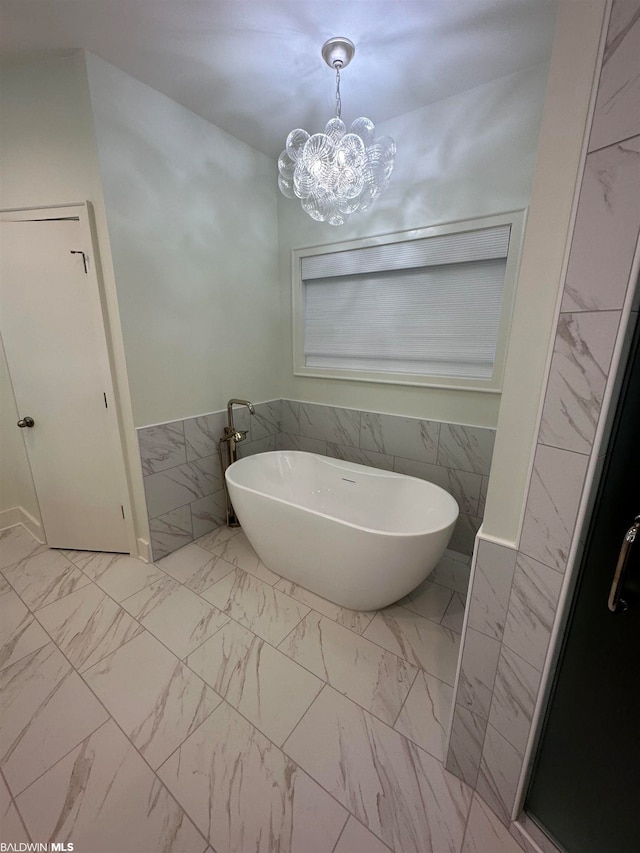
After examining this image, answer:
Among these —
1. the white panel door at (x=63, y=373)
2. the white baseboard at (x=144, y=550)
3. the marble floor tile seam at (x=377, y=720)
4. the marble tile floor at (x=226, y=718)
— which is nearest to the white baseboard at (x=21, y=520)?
the white panel door at (x=63, y=373)

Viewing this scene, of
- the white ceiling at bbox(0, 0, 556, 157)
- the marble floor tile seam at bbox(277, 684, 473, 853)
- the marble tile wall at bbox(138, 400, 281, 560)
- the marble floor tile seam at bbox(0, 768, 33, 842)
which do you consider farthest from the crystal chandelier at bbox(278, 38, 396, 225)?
the marble floor tile seam at bbox(0, 768, 33, 842)

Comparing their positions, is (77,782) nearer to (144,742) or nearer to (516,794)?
(144,742)

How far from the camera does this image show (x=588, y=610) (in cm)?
80

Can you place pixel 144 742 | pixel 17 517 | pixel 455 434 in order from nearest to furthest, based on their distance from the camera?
pixel 144 742 < pixel 455 434 < pixel 17 517

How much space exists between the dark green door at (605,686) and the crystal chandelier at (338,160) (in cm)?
142

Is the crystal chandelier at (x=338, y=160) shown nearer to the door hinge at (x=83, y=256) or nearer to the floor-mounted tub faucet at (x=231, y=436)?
the door hinge at (x=83, y=256)

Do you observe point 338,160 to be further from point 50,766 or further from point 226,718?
point 50,766

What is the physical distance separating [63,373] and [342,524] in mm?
1897

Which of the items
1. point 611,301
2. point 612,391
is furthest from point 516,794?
point 611,301

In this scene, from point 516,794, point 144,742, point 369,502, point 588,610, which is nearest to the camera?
point 588,610

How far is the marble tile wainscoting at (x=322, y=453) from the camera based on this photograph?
6.98ft

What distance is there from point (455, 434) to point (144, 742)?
84.6 inches

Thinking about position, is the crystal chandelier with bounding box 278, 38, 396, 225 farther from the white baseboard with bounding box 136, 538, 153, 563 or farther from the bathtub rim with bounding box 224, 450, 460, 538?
the white baseboard with bounding box 136, 538, 153, 563

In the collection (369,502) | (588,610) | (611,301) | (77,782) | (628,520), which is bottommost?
(77,782)
